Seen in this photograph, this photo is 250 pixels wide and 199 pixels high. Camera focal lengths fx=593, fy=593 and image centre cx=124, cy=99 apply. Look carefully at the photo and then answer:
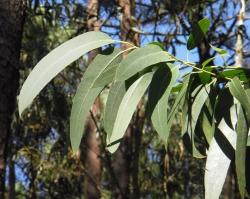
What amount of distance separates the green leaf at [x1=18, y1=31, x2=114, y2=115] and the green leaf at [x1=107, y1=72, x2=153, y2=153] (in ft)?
0.38

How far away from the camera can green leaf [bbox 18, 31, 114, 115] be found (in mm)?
1238

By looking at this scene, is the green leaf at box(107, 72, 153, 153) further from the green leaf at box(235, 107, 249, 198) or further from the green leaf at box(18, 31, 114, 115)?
the green leaf at box(235, 107, 249, 198)

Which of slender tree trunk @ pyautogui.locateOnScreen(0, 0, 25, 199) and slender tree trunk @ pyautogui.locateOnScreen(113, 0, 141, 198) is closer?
slender tree trunk @ pyautogui.locateOnScreen(0, 0, 25, 199)

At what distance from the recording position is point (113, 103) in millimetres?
1377

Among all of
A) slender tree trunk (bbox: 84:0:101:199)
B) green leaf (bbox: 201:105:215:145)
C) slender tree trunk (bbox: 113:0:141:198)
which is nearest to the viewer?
green leaf (bbox: 201:105:215:145)

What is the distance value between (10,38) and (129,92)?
2.21 ft

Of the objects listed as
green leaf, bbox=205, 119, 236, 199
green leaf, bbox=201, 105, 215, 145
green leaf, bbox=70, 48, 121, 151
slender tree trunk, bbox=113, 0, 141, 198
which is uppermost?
slender tree trunk, bbox=113, 0, 141, 198

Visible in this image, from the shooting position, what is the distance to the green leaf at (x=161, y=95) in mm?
1314

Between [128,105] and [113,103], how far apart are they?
0.05 metres

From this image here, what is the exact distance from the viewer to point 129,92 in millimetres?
1354

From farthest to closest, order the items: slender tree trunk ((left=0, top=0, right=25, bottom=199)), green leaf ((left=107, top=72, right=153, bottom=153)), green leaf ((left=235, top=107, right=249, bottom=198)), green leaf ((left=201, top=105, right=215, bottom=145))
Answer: slender tree trunk ((left=0, top=0, right=25, bottom=199)), green leaf ((left=201, top=105, right=215, bottom=145)), green leaf ((left=107, top=72, right=153, bottom=153)), green leaf ((left=235, top=107, right=249, bottom=198))

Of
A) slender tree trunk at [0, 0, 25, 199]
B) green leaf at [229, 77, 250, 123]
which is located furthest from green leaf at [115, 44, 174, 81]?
slender tree trunk at [0, 0, 25, 199]

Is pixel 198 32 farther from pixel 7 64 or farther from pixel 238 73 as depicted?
pixel 7 64

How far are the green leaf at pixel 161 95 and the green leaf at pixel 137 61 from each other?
0.06m
